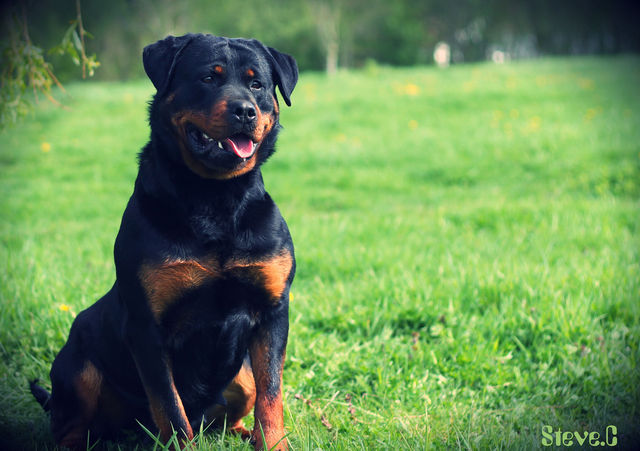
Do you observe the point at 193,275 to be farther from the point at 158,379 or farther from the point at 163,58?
the point at 163,58

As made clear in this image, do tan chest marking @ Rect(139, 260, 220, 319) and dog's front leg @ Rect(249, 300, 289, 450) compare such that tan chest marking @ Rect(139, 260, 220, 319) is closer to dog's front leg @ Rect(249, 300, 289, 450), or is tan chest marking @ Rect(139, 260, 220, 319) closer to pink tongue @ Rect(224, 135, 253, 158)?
dog's front leg @ Rect(249, 300, 289, 450)

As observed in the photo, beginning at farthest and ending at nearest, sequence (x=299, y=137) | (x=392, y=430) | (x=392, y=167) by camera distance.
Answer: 1. (x=299, y=137)
2. (x=392, y=167)
3. (x=392, y=430)

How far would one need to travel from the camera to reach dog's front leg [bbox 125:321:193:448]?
2.25m

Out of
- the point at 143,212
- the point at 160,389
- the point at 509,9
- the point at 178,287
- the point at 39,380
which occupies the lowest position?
the point at 39,380

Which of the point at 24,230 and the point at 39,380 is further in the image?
the point at 24,230

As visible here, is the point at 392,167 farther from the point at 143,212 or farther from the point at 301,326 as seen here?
the point at 143,212

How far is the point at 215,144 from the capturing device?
239cm

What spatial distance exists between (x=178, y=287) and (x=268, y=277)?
363 mm

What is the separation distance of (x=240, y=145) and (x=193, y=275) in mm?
597

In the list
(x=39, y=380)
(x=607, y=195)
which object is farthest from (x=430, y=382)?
(x=607, y=195)

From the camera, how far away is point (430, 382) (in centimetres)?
311

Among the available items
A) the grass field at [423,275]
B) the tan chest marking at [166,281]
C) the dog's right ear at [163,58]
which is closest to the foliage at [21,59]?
the dog's right ear at [163,58]

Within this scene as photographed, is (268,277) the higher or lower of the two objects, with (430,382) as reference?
higher
